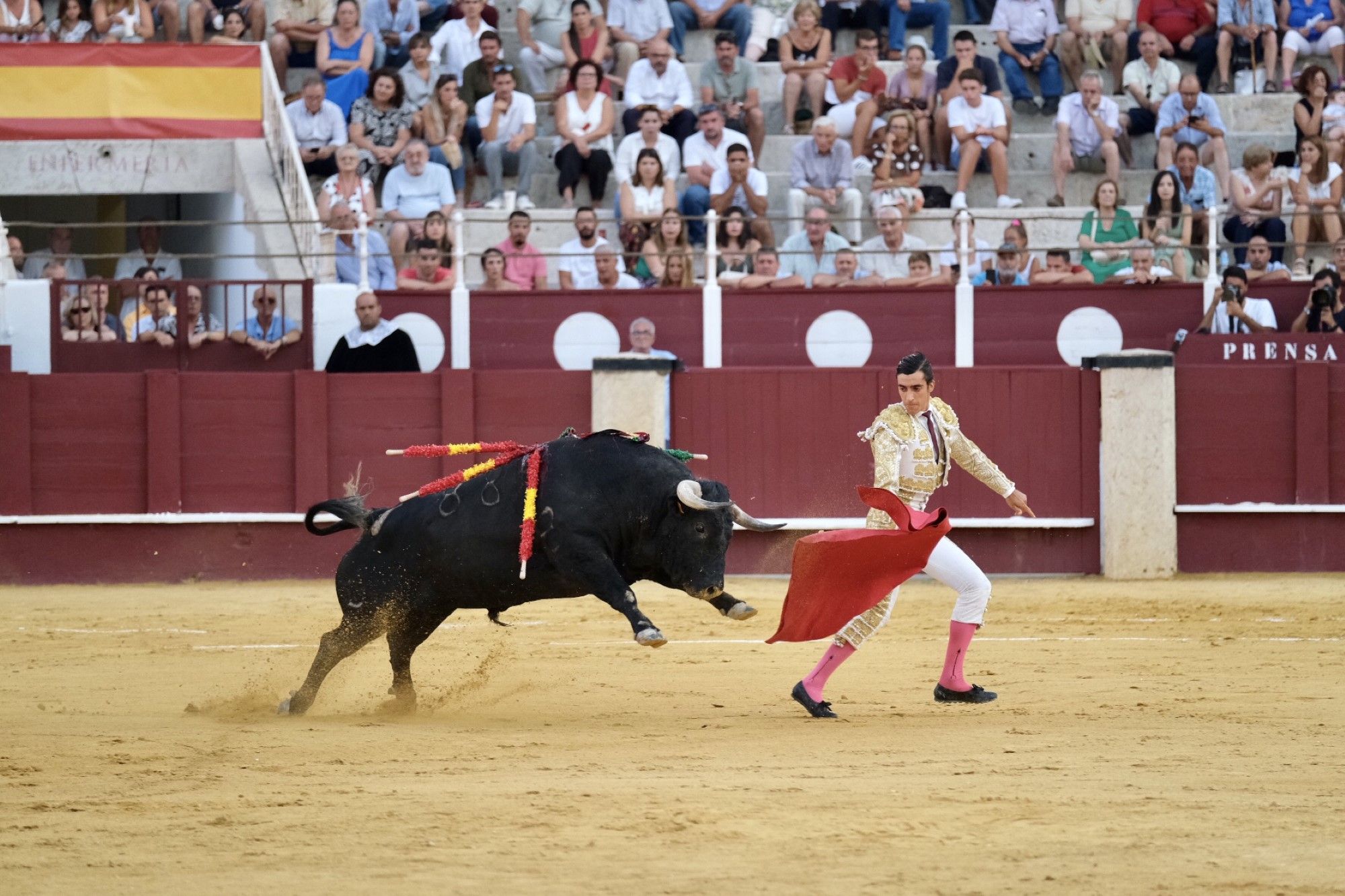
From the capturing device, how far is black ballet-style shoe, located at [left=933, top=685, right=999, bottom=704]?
6.61 m

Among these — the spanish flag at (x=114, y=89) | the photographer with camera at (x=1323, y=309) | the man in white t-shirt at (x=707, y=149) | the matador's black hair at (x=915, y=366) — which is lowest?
the matador's black hair at (x=915, y=366)

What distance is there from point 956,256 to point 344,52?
15.3ft

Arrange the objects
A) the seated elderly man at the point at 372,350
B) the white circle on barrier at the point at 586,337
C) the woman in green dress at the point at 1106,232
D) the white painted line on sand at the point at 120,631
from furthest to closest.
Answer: the white circle on barrier at the point at 586,337
the woman in green dress at the point at 1106,232
the seated elderly man at the point at 372,350
the white painted line on sand at the point at 120,631

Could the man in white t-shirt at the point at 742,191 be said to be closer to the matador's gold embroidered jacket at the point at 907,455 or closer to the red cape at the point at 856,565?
the matador's gold embroidered jacket at the point at 907,455

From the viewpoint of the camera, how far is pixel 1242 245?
37.4 feet

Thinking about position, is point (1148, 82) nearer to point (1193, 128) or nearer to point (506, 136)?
point (1193, 128)

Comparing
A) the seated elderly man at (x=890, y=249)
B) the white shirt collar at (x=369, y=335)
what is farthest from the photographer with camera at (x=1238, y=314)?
the white shirt collar at (x=369, y=335)

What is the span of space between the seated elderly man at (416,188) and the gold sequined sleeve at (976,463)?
6.90m

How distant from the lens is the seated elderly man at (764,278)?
1241cm

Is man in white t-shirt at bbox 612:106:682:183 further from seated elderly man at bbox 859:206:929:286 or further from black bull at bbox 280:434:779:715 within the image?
black bull at bbox 280:434:779:715

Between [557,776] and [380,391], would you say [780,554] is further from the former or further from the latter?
[557,776]

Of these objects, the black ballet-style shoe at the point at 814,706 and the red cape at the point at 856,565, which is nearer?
the red cape at the point at 856,565

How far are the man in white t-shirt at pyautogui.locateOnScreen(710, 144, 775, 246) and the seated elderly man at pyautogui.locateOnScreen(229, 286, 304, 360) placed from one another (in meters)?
2.89

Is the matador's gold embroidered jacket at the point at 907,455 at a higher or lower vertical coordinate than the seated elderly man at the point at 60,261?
lower
